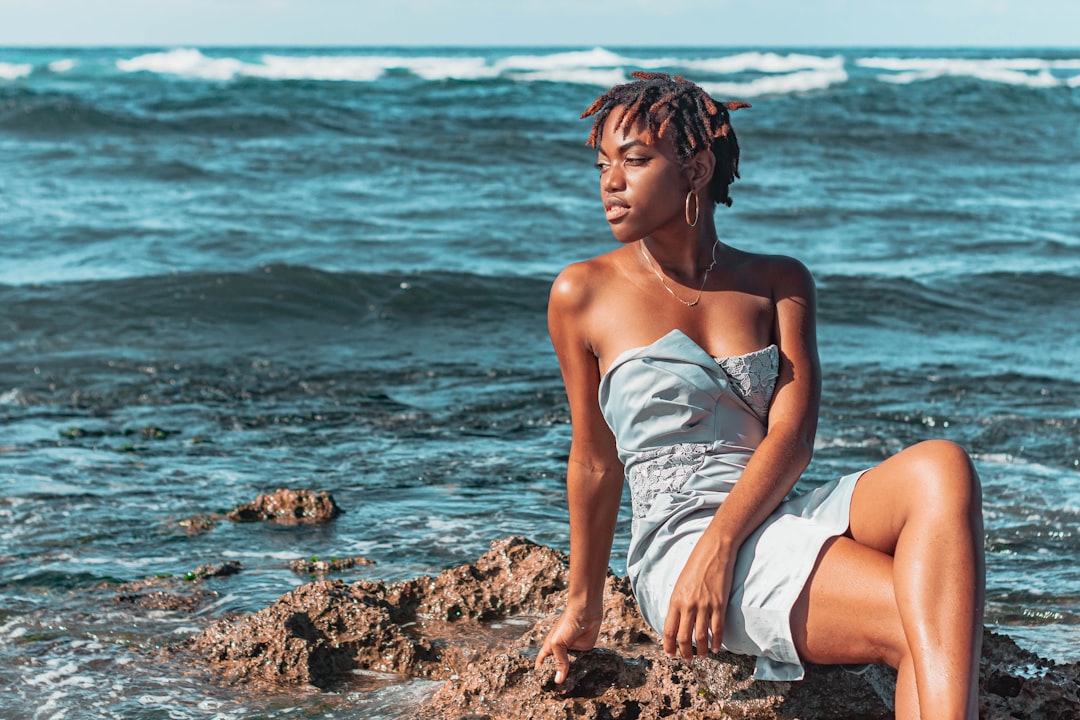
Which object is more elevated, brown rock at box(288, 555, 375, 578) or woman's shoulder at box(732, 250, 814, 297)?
woman's shoulder at box(732, 250, 814, 297)

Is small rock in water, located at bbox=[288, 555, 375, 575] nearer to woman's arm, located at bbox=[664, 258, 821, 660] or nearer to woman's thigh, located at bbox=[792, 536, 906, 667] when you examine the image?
woman's arm, located at bbox=[664, 258, 821, 660]

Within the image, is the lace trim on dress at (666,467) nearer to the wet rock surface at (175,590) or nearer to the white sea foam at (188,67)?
the wet rock surface at (175,590)

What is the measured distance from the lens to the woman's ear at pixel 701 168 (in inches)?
112

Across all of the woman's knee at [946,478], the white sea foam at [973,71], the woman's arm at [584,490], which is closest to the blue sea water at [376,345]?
the woman's arm at [584,490]

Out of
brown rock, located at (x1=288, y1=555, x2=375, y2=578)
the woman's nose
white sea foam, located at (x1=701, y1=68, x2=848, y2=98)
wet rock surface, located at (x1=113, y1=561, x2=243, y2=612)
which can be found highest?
white sea foam, located at (x1=701, y1=68, x2=848, y2=98)

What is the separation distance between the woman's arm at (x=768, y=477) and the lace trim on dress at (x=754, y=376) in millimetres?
25

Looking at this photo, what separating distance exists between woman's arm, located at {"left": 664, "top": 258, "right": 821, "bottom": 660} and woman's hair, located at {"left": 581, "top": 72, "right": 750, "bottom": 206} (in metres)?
0.34

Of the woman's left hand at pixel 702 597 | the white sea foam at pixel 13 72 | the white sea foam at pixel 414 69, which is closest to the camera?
the woman's left hand at pixel 702 597

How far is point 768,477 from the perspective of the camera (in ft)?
8.66

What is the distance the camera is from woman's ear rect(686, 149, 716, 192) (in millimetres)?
2840

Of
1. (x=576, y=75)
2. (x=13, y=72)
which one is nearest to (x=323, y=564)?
(x=576, y=75)

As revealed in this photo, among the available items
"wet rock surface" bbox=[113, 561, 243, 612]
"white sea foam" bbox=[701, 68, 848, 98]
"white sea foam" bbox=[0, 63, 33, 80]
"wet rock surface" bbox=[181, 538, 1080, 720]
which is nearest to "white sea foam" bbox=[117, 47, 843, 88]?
"white sea foam" bbox=[701, 68, 848, 98]

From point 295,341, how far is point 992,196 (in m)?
10.8

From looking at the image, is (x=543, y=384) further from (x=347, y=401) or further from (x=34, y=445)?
(x=34, y=445)
